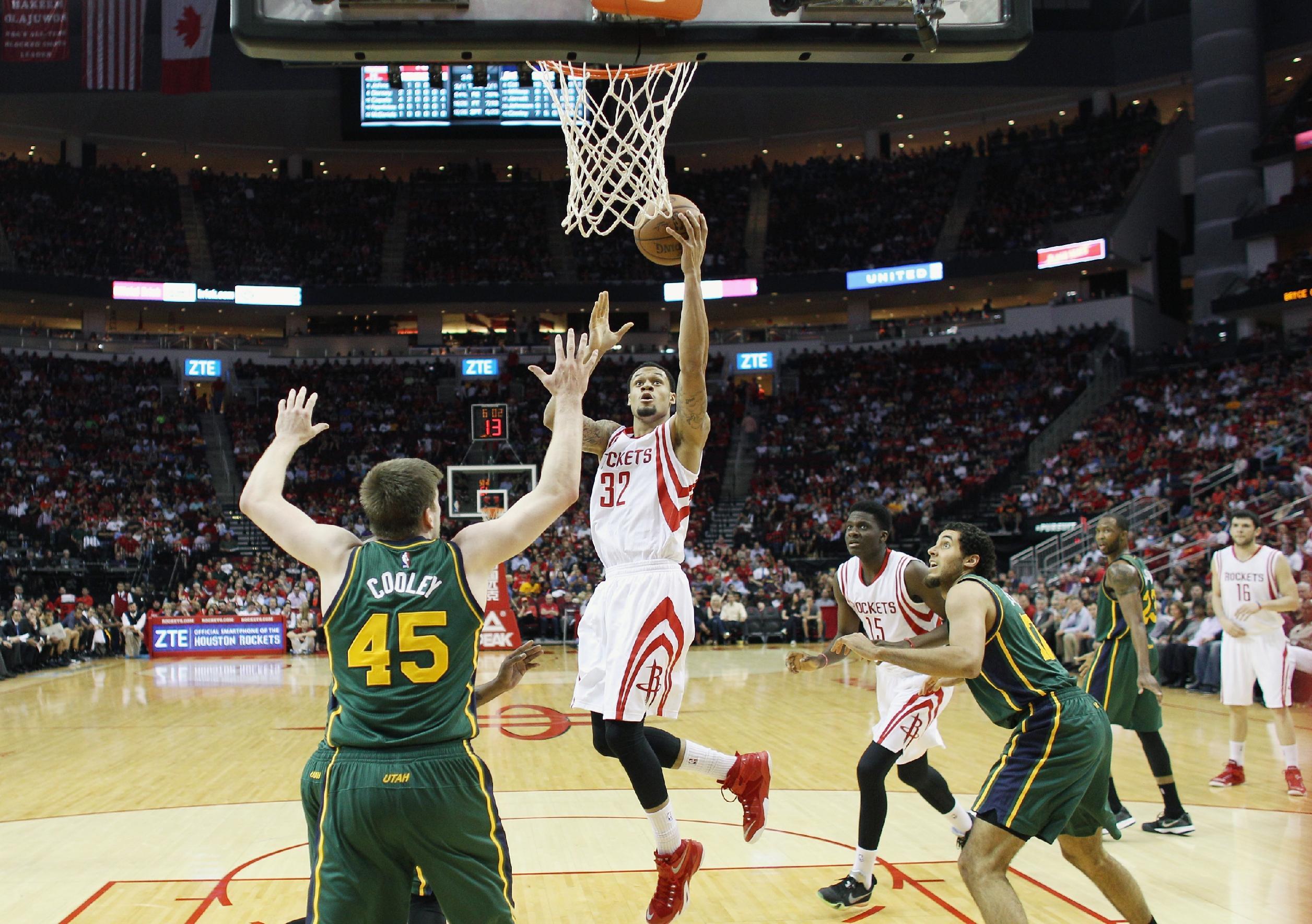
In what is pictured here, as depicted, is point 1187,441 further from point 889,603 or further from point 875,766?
point 875,766

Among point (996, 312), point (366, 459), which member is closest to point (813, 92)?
point (996, 312)

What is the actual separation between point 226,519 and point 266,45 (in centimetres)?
2570

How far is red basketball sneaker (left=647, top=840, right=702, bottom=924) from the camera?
14.8ft

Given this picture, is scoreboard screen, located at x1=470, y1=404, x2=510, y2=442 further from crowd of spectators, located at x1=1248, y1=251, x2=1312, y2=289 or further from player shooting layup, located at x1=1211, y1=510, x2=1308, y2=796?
crowd of spectators, located at x1=1248, y1=251, x2=1312, y2=289

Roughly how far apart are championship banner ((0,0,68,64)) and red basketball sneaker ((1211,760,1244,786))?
26297 millimetres

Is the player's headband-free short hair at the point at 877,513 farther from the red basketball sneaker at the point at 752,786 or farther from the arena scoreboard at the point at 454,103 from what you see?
the arena scoreboard at the point at 454,103

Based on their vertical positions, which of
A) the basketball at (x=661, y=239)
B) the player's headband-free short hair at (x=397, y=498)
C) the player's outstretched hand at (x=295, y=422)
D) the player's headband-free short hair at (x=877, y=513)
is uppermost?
the basketball at (x=661, y=239)

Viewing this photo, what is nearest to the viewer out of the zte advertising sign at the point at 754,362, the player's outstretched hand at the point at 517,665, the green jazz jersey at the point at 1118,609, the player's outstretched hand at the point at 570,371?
the player's outstretched hand at the point at 570,371

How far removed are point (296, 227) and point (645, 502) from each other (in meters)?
33.8

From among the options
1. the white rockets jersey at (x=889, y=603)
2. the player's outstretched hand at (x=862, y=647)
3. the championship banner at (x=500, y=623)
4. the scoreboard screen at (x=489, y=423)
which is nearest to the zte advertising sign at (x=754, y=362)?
the scoreboard screen at (x=489, y=423)

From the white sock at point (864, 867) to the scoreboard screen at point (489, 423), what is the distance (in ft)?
45.2

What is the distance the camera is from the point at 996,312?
31.9 meters

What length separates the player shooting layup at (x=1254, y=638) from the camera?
7660 millimetres

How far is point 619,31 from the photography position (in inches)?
181
